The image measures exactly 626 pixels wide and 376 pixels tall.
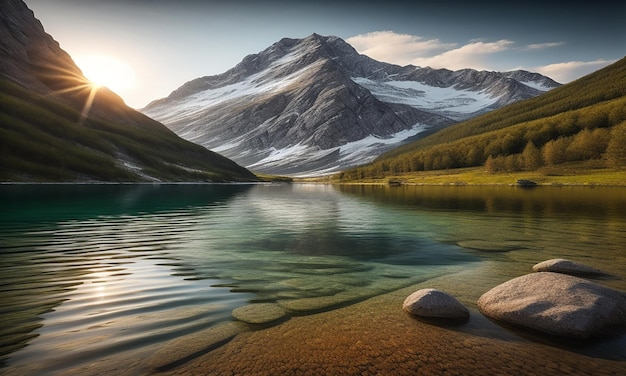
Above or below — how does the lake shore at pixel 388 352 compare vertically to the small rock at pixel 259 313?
below

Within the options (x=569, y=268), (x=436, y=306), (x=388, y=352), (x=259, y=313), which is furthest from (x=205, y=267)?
(x=569, y=268)

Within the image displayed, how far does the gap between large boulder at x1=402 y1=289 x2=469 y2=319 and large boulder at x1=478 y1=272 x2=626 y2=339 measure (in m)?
1.34

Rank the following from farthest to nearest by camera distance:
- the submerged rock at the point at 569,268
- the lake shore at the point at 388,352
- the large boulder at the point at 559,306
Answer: the submerged rock at the point at 569,268 < the large boulder at the point at 559,306 < the lake shore at the point at 388,352

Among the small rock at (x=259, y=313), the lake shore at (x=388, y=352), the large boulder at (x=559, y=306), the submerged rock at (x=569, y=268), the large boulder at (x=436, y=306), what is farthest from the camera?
the submerged rock at (x=569, y=268)

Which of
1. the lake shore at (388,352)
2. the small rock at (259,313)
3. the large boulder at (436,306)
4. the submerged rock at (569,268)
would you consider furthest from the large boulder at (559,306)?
the small rock at (259,313)

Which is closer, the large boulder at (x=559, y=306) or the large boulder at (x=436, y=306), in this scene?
the large boulder at (x=559, y=306)

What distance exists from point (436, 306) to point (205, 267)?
51.2ft

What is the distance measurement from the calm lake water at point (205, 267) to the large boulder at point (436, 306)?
2455 millimetres

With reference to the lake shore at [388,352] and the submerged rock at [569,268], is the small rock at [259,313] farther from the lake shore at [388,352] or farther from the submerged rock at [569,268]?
the submerged rock at [569,268]

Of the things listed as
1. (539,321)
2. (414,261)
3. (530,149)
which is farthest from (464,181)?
(539,321)

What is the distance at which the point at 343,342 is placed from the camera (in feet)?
43.3

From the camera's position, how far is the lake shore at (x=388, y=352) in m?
11.2

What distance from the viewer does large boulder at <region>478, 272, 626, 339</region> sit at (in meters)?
13.7

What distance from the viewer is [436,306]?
1584cm
